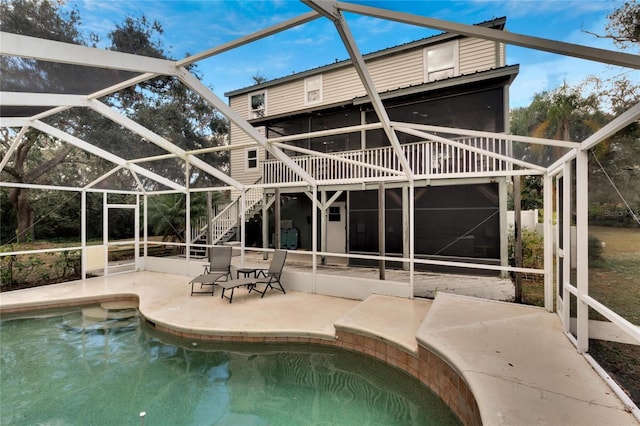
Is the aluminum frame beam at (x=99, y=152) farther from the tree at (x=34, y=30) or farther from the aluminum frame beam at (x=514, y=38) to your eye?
the aluminum frame beam at (x=514, y=38)

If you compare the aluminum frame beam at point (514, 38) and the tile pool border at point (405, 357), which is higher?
the aluminum frame beam at point (514, 38)

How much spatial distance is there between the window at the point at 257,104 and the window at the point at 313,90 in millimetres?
2222

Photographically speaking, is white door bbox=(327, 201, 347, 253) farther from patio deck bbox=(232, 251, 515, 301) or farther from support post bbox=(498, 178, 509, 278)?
support post bbox=(498, 178, 509, 278)

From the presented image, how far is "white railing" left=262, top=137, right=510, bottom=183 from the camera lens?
7465 mm

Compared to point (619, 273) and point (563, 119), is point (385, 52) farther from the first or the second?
point (619, 273)

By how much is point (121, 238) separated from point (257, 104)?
317 inches

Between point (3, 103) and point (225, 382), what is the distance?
474 cm

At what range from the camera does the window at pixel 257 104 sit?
1336cm

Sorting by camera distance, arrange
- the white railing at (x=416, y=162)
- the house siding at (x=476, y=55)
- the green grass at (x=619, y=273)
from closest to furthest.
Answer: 1. the green grass at (x=619, y=273)
2. the white railing at (x=416, y=162)
3. the house siding at (x=476, y=55)

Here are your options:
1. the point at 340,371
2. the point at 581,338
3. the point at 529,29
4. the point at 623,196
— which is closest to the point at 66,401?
the point at 340,371

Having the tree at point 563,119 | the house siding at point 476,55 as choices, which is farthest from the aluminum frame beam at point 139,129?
the house siding at point 476,55

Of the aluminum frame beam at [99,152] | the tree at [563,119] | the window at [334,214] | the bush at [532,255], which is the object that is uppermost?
the aluminum frame beam at [99,152]

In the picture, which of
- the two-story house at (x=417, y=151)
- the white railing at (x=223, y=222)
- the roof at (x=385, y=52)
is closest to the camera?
the two-story house at (x=417, y=151)

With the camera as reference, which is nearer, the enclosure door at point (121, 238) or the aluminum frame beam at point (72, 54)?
the aluminum frame beam at point (72, 54)
